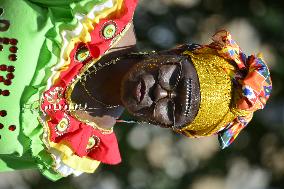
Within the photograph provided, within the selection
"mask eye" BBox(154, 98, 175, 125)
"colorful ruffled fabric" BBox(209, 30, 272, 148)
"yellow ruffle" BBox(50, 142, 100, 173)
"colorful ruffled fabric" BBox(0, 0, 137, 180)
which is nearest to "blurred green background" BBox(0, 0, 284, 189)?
"colorful ruffled fabric" BBox(209, 30, 272, 148)

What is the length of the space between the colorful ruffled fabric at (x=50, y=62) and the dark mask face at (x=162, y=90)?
0.22 metres

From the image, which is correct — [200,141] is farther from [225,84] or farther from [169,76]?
[169,76]

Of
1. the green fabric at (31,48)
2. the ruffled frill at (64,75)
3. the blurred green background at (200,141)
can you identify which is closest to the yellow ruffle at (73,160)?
the ruffled frill at (64,75)

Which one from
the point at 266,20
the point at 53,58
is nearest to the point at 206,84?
the point at 53,58

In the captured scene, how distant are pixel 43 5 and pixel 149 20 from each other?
3.85 m

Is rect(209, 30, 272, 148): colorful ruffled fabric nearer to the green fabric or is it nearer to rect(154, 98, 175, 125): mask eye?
rect(154, 98, 175, 125): mask eye

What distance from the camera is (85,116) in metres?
2.75

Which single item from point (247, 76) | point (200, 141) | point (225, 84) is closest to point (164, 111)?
point (225, 84)

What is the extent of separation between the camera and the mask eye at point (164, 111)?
2656mm

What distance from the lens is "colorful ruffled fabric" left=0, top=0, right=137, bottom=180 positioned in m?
2.34

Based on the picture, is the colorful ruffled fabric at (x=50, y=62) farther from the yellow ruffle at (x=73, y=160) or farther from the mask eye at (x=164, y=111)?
the mask eye at (x=164, y=111)

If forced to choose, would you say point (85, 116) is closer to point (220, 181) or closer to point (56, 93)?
point (56, 93)

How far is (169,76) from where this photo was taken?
2680mm

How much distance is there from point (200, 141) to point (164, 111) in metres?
4.46
